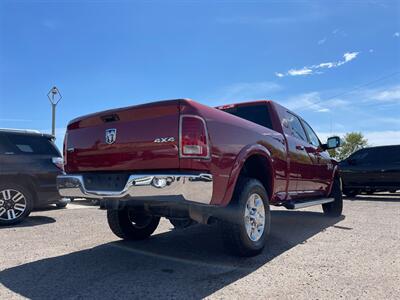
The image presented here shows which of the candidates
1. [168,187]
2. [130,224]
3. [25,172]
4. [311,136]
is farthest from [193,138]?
[25,172]

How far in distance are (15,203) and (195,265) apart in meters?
4.33

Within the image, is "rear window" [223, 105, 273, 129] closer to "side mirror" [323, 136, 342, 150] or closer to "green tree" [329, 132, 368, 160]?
"side mirror" [323, 136, 342, 150]

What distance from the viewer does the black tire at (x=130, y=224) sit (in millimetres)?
5234

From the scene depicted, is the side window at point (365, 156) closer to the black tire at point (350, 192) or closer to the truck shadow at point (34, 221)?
the black tire at point (350, 192)

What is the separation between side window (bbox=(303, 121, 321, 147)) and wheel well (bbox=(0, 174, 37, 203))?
513cm

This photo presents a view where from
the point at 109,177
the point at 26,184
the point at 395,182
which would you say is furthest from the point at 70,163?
the point at 395,182

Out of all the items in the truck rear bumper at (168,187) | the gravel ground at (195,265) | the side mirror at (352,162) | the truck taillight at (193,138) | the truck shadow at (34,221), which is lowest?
the gravel ground at (195,265)

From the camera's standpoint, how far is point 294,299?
317cm

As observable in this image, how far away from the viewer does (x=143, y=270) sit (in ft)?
13.1

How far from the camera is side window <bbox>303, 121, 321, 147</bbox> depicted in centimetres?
731

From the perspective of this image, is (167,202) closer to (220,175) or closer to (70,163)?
(220,175)

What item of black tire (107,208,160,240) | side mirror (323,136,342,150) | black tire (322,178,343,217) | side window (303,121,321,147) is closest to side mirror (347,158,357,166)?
black tire (322,178,343,217)

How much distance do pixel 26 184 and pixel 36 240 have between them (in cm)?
206

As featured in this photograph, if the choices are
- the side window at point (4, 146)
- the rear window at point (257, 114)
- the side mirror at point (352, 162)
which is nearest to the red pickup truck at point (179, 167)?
the rear window at point (257, 114)
